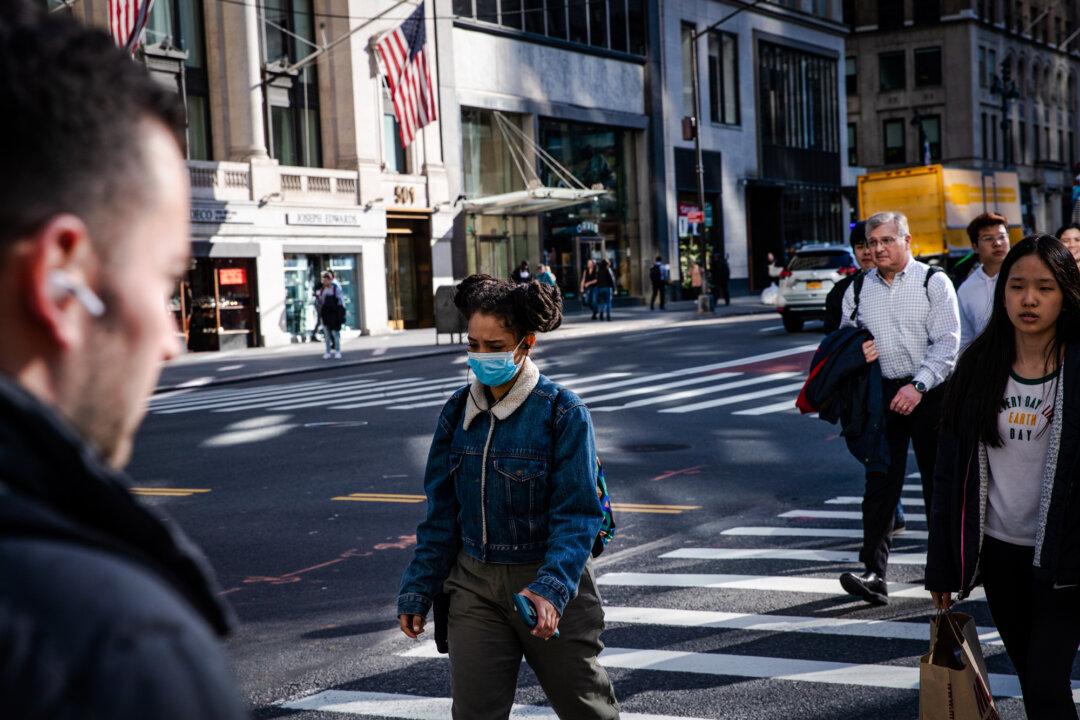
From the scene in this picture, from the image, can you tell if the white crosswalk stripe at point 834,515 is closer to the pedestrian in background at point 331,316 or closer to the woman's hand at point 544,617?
the woman's hand at point 544,617

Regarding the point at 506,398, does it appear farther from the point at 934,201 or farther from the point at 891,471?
the point at 934,201

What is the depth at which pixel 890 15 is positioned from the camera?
3177 inches

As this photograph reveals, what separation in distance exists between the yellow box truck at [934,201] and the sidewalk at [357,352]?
612 centimetres

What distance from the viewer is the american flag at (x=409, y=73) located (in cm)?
3250

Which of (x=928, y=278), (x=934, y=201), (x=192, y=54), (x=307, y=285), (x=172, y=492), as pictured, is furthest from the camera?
(x=307, y=285)

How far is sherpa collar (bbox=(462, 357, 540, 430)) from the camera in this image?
412 cm

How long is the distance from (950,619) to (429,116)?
29.8 m

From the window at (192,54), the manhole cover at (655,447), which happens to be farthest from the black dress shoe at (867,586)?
the window at (192,54)

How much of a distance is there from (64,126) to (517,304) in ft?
10.0

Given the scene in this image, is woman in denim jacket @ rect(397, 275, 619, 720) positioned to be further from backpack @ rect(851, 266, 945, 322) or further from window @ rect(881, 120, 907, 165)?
window @ rect(881, 120, 907, 165)

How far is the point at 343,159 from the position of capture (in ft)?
123

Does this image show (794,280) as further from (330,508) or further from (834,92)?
(834,92)

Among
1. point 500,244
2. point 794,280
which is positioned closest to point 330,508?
point 794,280

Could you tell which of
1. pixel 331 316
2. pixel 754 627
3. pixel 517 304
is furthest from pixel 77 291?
pixel 331 316
